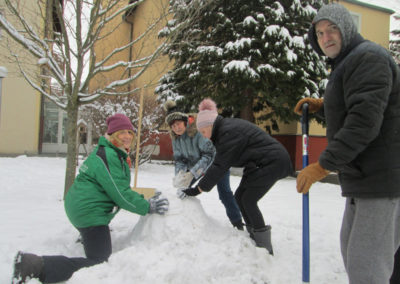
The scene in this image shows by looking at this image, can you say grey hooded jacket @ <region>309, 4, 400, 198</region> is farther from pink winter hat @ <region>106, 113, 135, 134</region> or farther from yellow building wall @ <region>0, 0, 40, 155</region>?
yellow building wall @ <region>0, 0, 40, 155</region>

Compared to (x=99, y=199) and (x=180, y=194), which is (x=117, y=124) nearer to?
(x=99, y=199)

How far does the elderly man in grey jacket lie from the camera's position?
4.38 feet

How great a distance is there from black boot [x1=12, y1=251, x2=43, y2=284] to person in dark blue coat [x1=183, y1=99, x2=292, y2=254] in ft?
4.38

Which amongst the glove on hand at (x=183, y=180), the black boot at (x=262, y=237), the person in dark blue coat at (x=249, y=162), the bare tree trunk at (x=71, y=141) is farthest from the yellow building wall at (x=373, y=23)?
the black boot at (x=262, y=237)

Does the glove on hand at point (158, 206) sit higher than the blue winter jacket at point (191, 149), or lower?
lower

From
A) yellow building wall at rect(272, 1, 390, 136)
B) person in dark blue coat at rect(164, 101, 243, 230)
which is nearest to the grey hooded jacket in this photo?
person in dark blue coat at rect(164, 101, 243, 230)

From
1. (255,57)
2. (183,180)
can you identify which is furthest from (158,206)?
(255,57)

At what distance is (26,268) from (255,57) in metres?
8.15

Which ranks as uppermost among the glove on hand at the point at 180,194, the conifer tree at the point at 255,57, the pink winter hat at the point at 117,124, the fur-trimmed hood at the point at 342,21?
the conifer tree at the point at 255,57

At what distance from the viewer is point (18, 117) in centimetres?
1338

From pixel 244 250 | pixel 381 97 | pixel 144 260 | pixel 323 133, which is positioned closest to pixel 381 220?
pixel 381 97

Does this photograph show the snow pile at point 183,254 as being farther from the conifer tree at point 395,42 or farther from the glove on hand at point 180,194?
the conifer tree at point 395,42

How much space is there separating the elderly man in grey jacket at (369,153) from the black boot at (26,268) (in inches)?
76.7

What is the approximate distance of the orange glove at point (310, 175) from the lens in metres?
1.59
